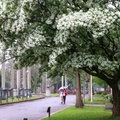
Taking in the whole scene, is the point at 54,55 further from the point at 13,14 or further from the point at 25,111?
the point at 25,111

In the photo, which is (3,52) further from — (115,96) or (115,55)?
(115,96)

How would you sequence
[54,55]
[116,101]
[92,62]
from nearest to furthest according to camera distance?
1. [54,55]
2. [92,62]
3. [116,101]

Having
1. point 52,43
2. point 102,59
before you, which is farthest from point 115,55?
point 52,43

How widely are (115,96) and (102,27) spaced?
579 centimetres

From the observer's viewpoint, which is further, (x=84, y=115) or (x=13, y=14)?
(x=84, y=115)

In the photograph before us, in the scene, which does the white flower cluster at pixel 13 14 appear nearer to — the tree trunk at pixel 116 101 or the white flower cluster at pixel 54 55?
the white flower cluster at pixel 54 55

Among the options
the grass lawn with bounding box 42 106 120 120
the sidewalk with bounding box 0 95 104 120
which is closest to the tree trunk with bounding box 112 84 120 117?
the grass lawn with bounding box 42 106 120 120

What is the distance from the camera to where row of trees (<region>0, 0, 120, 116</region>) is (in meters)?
10.0

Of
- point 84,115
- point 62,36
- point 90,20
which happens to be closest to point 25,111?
point 84,115

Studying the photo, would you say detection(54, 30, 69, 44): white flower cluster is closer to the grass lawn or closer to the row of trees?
the row of trees

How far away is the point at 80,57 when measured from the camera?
11609mm

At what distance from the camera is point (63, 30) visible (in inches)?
420

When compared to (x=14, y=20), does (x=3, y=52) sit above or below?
below

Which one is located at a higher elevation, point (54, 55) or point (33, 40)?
point (33, 40)
